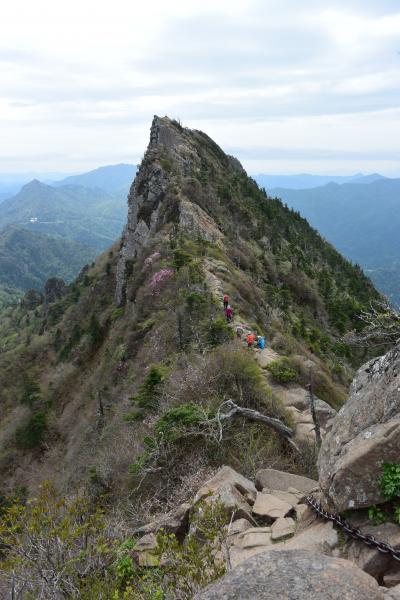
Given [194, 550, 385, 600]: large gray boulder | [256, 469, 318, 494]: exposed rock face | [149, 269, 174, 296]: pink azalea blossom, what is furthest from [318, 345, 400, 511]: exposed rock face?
[149, 269, 174, 296]: pink azalea blossom

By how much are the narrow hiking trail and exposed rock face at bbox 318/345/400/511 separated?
16.2 ft

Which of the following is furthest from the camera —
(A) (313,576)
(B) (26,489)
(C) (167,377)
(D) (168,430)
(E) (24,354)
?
(E) (24,354)

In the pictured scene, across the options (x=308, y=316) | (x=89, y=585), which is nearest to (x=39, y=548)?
(x=89, y=585)

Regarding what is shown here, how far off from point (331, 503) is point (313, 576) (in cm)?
219

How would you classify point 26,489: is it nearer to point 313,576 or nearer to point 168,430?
point 168,430

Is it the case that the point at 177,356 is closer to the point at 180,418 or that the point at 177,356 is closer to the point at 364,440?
the point at 180,418

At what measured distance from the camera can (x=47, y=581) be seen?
6.62 m

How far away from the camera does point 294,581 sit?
4.62m

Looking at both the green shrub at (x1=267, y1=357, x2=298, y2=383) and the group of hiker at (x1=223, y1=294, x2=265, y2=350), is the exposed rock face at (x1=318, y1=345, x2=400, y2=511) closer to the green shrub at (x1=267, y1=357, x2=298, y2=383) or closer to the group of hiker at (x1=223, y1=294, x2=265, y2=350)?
the green shrub at (x1=267, y1=357, x2=298, y2=383)

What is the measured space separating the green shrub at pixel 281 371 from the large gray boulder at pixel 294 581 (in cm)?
1195

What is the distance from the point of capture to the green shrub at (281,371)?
1688cm

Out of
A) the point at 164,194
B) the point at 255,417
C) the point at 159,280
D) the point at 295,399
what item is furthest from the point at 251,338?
the point at 164,194

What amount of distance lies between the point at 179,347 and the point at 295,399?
7008 millimetres

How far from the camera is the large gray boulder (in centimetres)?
450
